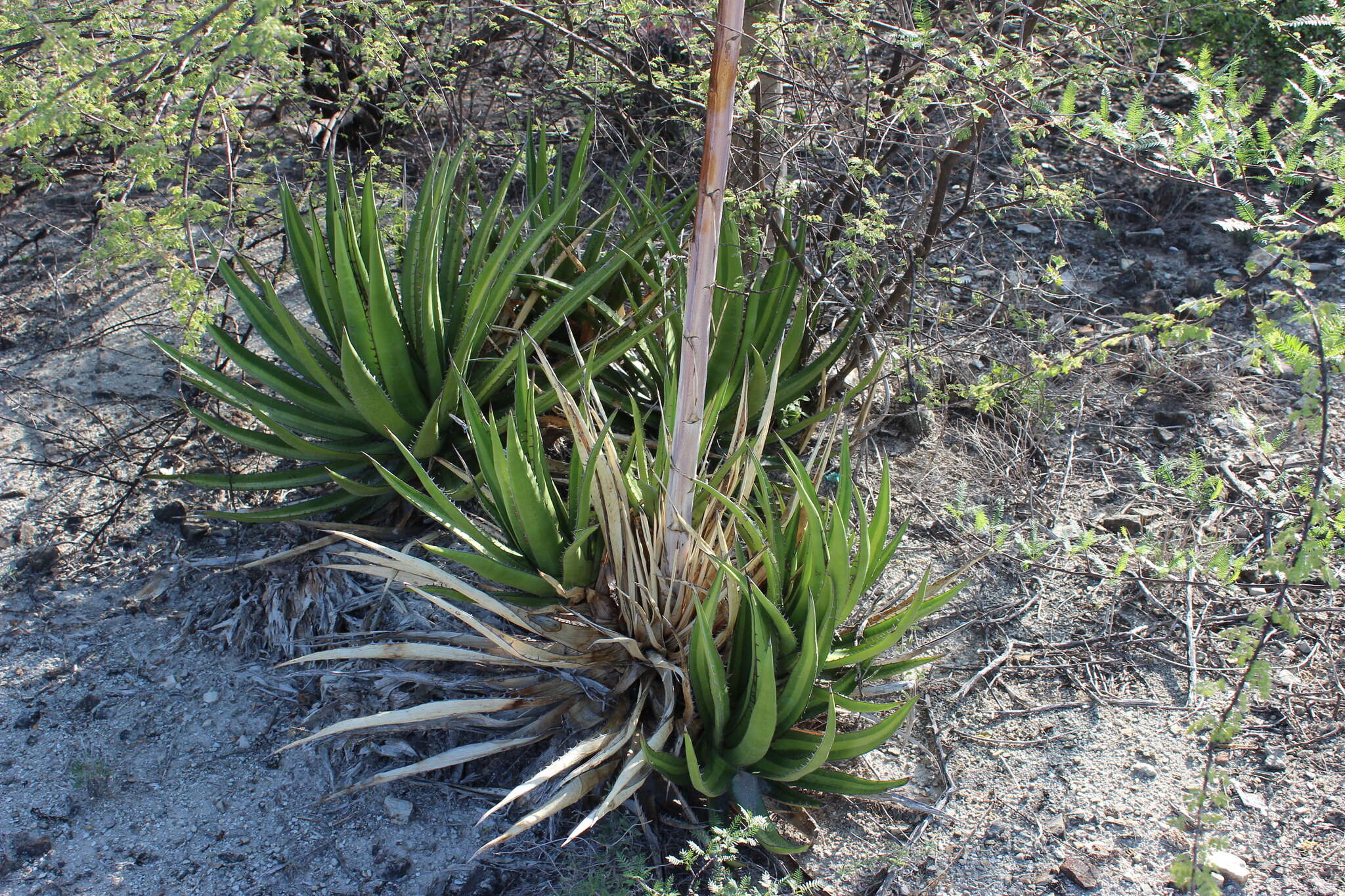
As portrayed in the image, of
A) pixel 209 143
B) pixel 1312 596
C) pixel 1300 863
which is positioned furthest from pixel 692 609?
pixel 209 143

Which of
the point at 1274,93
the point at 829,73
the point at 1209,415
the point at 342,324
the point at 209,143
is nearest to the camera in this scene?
the point at 342,324

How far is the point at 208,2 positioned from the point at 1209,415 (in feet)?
12.6

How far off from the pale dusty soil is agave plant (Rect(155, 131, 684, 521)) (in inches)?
14.3

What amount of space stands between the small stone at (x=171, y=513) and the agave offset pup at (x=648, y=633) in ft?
3.96

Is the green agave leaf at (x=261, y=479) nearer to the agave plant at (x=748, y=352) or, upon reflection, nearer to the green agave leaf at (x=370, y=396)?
the green agave leaf at (x=370, y=396)

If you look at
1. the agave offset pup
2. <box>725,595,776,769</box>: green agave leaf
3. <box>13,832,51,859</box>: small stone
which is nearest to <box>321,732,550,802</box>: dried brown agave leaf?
the agave offset pup

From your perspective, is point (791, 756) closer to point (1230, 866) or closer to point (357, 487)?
point (1230, 866)

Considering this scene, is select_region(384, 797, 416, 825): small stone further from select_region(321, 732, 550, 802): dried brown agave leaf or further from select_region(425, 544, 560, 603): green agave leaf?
select_region(425, 544, 560, 603): green agave leaf

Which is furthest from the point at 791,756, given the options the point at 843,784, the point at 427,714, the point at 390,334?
the point at 390,334

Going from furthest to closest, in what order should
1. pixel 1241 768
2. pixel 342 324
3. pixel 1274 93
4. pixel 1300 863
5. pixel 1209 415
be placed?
pixel 1274 93, pixel 1209 415, pixel 342 324, pixel 1241 768, pixel 1300 863

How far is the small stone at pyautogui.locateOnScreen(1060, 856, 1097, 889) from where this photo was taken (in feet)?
7.80

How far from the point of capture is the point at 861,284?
3.74 meters

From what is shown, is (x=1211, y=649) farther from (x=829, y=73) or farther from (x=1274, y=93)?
(x=1274, y=93)

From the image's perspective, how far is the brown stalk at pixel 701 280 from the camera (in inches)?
70.2
